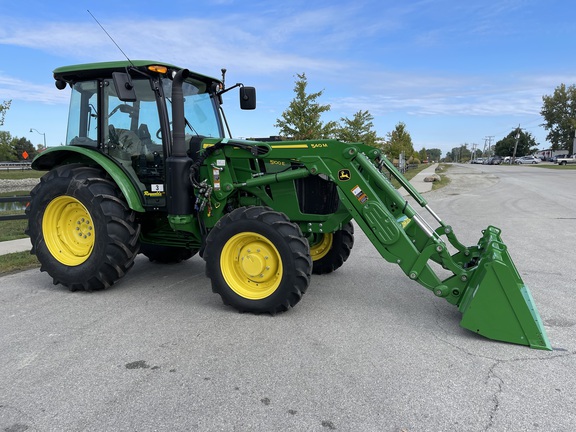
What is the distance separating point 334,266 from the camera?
5.83 meters

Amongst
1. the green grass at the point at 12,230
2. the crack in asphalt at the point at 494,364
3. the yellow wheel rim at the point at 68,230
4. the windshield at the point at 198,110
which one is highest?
the windshield at the point at 198,110

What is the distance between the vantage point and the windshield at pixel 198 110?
5219 millimetres

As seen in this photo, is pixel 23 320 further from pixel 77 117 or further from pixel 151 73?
pixel 151 73

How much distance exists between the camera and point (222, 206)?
16.2 ft

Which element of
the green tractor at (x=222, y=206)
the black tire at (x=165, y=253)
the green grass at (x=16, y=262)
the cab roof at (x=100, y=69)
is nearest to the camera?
the green tractor at (x=222, y=206)

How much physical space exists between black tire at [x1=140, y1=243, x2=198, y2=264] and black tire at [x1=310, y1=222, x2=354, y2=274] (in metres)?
1.88

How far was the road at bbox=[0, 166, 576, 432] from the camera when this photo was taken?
2650 mm

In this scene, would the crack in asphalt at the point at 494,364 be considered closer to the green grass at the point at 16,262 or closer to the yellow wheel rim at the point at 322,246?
the yellow wheel rim at the point at 322,246

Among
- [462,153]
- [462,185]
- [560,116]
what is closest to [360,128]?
[462,185]

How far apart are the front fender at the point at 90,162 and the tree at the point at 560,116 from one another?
9905 cm

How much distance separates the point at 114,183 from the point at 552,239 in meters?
7.91

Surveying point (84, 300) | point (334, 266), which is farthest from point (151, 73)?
point (334, 266)

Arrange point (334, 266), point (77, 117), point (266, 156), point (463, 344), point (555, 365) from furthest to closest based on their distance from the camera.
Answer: point (334, 266) → point (77, 117) → point (266, 156) → point (463, 344) → point (555, 365)

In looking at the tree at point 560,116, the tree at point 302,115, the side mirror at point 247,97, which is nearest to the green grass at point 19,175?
the tree at point 302,115
